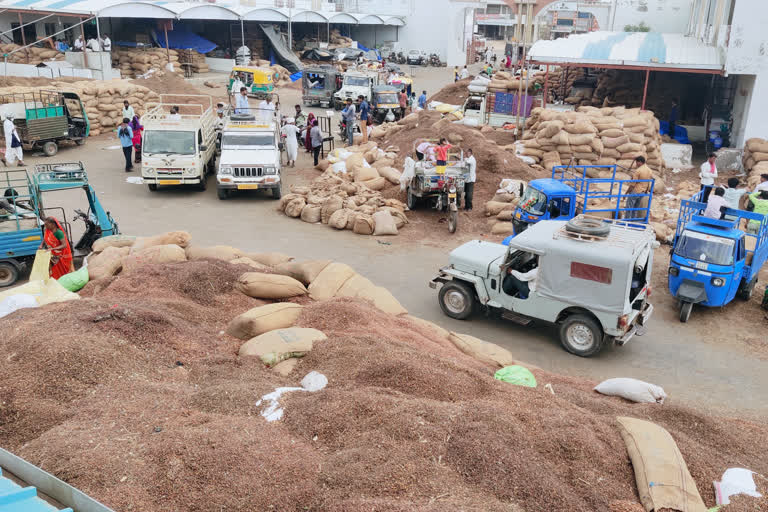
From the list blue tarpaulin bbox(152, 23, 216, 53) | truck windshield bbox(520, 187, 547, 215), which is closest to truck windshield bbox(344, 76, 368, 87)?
blue tarpaulin bbox(152, 23, 216, 53)

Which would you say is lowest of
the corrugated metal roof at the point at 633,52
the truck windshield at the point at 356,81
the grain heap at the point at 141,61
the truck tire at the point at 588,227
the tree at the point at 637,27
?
the truck tire at the point at 588,227

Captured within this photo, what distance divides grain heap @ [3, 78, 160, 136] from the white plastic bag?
22.5 m

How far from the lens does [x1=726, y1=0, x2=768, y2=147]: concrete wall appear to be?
1978 centimetres

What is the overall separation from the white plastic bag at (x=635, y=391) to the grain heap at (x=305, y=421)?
0.65 ft

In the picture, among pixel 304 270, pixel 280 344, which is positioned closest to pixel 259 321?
pixel 280 344

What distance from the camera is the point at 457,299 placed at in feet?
34.0

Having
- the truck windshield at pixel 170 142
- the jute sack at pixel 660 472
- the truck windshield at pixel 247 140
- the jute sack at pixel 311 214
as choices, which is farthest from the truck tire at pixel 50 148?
the jute sack at pixel 660 472

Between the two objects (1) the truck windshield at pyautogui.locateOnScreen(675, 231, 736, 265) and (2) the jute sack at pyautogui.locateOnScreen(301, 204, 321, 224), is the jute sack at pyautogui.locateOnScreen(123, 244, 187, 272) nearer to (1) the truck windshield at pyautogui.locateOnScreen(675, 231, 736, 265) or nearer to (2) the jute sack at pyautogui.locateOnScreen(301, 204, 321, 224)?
(2) the jute sack at pyautogui.locateOnScreen(301, 204, 321, 224)

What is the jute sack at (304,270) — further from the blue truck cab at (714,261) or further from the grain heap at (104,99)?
the grain heap at (104,99)

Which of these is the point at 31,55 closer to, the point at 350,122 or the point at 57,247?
the point at 350,122

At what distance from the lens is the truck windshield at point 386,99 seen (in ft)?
90.0

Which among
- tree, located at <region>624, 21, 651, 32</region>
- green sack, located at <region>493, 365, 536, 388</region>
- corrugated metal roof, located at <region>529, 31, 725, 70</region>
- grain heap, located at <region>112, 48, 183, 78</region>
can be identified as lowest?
green sack, located at <region>493, 365, 536, 388</region>

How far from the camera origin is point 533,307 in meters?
9.63

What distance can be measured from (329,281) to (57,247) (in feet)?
15.8
